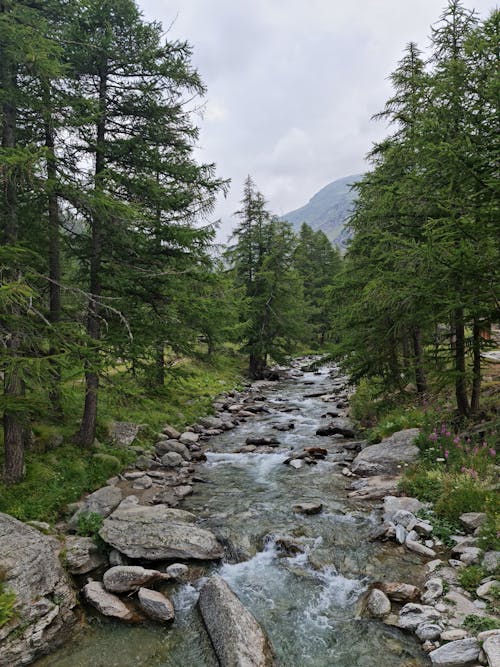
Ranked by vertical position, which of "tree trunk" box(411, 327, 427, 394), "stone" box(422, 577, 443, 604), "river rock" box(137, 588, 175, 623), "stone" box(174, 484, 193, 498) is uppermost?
"tree trunk" box(411, 327, 427, 394)

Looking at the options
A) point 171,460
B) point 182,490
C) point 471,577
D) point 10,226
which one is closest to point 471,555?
point 471,577

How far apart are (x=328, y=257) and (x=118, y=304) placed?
44.8 m

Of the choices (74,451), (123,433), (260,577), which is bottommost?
(260,577)

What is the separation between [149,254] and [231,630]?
9.52m

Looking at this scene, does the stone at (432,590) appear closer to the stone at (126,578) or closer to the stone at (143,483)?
the stone at (126,578)

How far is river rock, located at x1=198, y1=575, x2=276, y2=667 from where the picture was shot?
5383 millimetres

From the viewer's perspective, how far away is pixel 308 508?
31.7 feet

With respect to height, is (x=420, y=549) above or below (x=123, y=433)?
below

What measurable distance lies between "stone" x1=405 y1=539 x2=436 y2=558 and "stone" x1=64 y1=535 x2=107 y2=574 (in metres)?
5.97

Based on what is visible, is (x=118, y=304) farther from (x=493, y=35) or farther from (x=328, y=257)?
(x=328, y=257)

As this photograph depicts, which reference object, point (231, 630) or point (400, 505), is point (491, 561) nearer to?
point (400, 505)

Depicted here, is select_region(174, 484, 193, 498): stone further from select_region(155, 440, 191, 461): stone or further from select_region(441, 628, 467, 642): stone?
select_region(441, 628, 467, 642): stone

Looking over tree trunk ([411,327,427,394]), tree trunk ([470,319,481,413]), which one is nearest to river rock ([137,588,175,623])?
tree trunk ([470,319,481,413])

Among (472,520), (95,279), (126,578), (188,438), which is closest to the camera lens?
(126,578)
